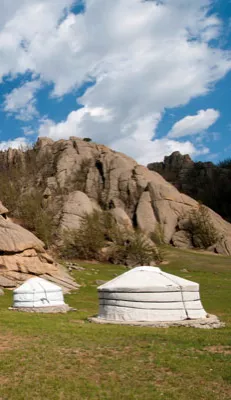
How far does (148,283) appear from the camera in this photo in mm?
15461

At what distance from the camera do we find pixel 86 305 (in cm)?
2336

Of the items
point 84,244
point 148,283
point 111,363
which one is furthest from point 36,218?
point 111,363

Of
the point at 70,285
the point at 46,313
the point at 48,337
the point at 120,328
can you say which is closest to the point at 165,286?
the point at 120,328

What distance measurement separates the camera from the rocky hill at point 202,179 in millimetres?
79000

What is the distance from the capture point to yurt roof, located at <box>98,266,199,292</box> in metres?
15.2

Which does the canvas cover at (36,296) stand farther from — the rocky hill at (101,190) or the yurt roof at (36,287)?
the rocky hill at (101,190)

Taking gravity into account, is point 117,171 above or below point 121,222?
above

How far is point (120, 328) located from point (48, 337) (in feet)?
9.27

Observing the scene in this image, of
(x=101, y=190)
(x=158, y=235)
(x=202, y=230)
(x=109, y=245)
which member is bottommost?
(x=109, y=245)

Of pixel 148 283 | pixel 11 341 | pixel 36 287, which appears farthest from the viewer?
pixel 36 287

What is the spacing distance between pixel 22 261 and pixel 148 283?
53.0 ft

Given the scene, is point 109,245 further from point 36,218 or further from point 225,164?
point 225,164

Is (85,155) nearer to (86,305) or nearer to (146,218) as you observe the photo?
(146,218)

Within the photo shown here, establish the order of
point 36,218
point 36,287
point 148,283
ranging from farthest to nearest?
point 36,218, point 36,287, point 148,283
